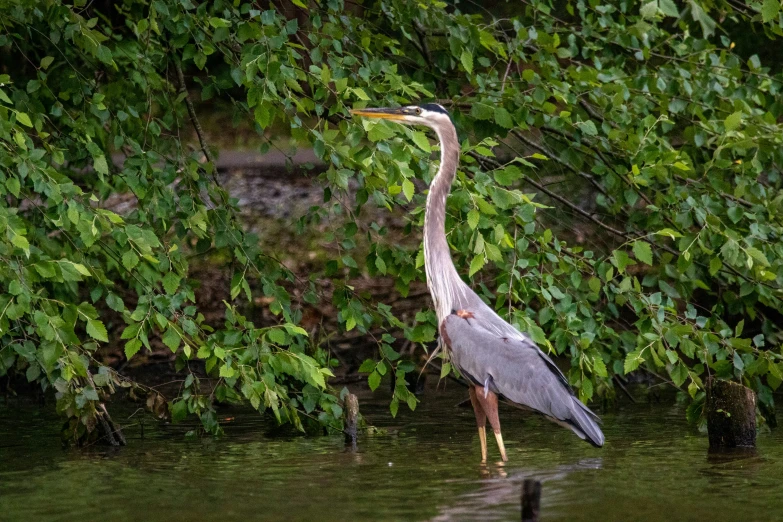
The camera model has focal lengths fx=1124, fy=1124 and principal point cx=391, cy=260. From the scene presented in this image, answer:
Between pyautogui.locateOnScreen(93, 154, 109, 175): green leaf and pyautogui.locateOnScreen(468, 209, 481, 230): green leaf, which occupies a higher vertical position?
pyautogui.locateOnScreen(93, 154, 109, 175): green leaf

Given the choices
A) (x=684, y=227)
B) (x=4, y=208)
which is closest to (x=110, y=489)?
(x=4, y=208)

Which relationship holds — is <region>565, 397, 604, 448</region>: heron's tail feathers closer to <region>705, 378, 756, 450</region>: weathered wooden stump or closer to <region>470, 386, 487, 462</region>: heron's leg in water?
<region>470, 386, 487, 462</region>: heron's leg in water

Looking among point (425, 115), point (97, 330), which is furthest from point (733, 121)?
point (97, 330)

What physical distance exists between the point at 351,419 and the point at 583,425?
156 centimetres

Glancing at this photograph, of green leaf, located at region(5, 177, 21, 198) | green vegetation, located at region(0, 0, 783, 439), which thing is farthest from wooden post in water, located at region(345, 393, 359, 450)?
green leaf, located at region(5, 177, 21, 198)

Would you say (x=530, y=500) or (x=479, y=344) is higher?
(x=479, y=344)

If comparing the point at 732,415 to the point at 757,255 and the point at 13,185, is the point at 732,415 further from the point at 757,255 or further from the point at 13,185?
the point at 13,185

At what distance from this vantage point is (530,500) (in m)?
4.75

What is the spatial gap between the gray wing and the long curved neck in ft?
0.65

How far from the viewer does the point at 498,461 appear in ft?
22.4

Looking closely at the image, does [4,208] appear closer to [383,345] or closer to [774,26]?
[383,345]

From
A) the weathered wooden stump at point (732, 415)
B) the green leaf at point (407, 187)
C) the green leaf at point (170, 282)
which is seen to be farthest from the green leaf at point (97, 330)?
the weathered wooden stump at point (732, 415)

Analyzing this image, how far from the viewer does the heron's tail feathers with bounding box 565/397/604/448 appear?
22.3ft

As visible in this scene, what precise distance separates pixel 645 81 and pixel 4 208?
4.56 meters
